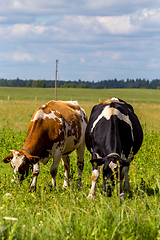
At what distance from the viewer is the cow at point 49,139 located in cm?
625

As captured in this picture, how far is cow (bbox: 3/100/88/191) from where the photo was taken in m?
6.25

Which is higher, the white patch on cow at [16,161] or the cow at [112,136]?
the cow at [112,136]

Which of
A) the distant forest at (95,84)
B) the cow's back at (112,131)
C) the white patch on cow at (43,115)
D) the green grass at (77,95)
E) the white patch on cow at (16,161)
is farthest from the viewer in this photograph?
the distant forest at (95,84)

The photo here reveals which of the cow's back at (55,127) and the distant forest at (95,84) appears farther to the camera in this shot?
the distant forest at (95,84)

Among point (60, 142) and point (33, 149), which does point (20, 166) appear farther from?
point (60, 142)

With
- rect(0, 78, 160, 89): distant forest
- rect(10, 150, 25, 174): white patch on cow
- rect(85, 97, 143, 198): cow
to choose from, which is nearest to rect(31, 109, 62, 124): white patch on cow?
rect(85, 97, 143, 198): cow

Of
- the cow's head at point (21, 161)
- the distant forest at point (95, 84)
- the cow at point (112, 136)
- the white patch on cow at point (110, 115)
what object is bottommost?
the cow's head at point (21, 161)

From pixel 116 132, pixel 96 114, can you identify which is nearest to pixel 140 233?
pixel 116 132

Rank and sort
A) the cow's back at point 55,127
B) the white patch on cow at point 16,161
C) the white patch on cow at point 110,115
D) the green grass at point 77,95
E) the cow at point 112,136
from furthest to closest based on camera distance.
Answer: the green grass at point 77,95
the cow's back at point 55,127
the white patch on cow at point 110,115
the white patch on cow at point 16,161
the cow at point 112,136

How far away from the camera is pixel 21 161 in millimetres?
6148

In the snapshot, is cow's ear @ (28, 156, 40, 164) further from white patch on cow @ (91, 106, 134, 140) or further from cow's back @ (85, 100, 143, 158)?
white patch on cow @ (91, 106, 134, 140)

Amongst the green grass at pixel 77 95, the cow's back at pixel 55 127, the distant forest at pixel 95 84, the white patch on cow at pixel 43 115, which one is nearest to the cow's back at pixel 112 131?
the cow's back at pixel 55 127

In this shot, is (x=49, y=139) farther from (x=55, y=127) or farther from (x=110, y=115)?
(x=110, y=115)

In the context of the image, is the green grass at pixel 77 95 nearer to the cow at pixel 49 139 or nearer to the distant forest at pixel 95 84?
the distant forest at pixel 95 84
